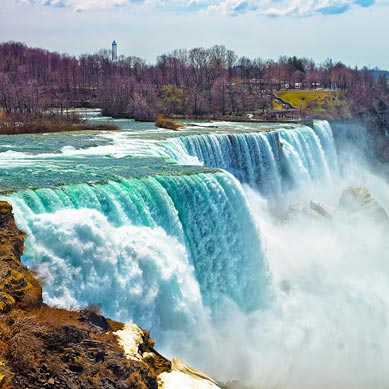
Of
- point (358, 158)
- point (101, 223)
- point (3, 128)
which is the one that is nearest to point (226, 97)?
point (358, 158)

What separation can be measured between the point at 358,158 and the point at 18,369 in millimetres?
40454

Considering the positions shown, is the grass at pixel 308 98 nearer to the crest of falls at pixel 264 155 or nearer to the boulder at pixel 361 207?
the crest of falls at pixel 264 155

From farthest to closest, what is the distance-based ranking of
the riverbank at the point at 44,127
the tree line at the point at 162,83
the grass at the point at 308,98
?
the grass at the point at 308,98
the tree line at the point at 162,83
the riverbank at the point at 44,127

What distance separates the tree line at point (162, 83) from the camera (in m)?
52.5

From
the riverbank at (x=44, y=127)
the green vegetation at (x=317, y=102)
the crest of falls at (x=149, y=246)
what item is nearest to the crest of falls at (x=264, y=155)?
the crest of falls at (x=149, y=246)

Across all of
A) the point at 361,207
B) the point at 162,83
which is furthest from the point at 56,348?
the point at 162,83

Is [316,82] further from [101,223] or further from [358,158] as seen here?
[101,223]

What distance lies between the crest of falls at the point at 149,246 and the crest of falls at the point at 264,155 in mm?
6853

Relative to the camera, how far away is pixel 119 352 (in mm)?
9375

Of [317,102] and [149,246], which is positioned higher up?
[317,102]

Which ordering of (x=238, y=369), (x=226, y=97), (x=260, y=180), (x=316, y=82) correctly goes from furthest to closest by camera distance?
(x=316, y=82), (x=226, y=97), (x=260, y=180), (x=238, y=369)

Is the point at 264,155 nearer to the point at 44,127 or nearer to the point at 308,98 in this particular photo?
the point at 44,127

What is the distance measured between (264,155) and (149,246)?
17.3 metres

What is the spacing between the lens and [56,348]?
8570 mm
